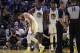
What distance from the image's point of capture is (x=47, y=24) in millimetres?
4531

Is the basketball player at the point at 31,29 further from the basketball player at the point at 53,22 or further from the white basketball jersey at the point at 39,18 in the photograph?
the basketball player at the point at 53,22

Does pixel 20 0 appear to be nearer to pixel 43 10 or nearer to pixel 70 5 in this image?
pixel 43 10

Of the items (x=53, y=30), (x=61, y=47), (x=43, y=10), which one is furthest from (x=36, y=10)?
(x=61, y=47)

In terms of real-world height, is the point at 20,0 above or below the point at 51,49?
above

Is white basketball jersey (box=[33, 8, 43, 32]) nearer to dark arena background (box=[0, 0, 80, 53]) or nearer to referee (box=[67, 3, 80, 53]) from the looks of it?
dark arena background (box=[0, 0, 80, 53])

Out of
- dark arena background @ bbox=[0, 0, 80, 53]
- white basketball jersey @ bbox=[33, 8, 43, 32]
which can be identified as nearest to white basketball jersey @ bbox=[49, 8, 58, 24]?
dark arena background @ bbox=[0, 0, 80, 53]

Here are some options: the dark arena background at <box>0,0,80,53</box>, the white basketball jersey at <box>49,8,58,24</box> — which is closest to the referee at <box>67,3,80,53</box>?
the dark arena background at <box>0,0,80,53</box>

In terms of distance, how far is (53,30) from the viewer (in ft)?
14.8

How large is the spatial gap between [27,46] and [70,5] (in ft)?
2.91

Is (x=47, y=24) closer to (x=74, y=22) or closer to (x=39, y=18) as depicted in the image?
(x=39, y=18)

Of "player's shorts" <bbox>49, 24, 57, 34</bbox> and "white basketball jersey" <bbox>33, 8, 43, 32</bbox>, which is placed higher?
"white basketball jersey" <bbox>33, 8, 43, 32</bbox>

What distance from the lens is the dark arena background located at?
14.8ft

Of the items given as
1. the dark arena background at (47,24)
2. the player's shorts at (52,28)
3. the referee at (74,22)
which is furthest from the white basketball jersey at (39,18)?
the referee at (74,22)

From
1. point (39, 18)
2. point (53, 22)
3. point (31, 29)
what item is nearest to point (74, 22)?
point (53, 22)
